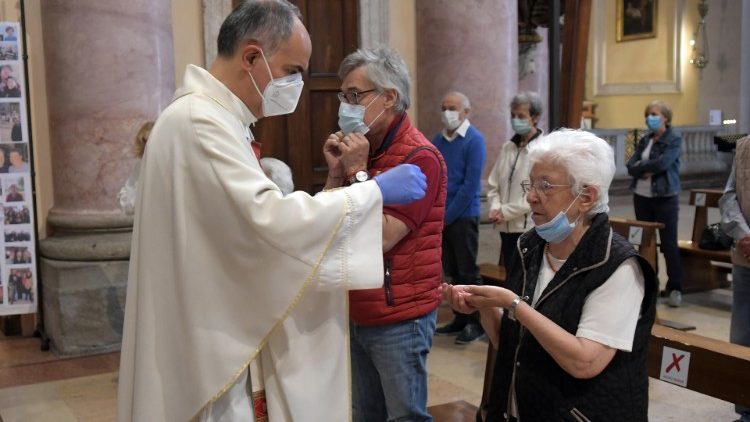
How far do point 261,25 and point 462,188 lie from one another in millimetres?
3673

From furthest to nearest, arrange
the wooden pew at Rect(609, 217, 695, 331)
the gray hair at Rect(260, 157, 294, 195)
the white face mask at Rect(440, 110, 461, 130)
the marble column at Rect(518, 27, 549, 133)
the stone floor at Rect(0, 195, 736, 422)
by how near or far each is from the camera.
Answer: the marble column at Rect(518, 27, 549, 133), the wooden pew at Rect(609, 217, 695, 331), the white face mask at Rect(440, 110, 461, 130), the stone floor at Rect(0, 195, 736, 422), the gray hair at Rect(260, 157, 294, 195)

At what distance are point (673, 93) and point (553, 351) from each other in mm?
18717

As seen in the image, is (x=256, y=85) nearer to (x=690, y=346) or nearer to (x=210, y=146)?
(x=210, y=146)

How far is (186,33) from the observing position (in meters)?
6.41

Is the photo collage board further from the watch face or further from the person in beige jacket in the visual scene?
the watch face

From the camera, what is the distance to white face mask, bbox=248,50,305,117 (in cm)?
216

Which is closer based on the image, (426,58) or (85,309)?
(85,309)

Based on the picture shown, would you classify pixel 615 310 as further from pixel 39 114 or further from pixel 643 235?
pixel 39 114

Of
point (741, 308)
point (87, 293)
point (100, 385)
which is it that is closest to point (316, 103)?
point (87, 293)

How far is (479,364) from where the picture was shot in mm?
5285

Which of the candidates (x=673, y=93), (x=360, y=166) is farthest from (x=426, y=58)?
(x=673, y=93)

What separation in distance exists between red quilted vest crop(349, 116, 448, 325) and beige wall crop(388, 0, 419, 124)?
451 cm

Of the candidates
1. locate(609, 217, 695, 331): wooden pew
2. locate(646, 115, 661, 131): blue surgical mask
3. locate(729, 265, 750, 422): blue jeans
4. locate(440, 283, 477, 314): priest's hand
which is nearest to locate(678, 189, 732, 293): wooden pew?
locate(646, 115, 661, 131): blue surgical mask

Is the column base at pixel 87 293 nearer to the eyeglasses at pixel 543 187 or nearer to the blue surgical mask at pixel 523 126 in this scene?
the blue surgical mask at pixel 523 126
